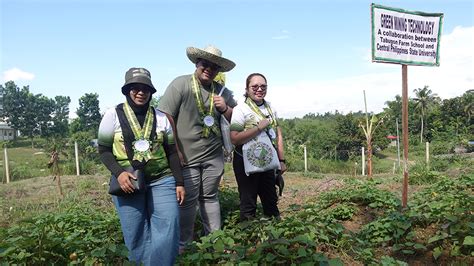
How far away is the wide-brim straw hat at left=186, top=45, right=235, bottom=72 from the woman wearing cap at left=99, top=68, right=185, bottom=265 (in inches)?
23.6

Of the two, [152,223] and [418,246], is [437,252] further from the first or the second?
[152,223]

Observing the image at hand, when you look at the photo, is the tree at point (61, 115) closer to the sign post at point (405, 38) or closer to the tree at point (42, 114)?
the tree at point (42, 114)

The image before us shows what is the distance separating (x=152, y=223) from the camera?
2.82 meters

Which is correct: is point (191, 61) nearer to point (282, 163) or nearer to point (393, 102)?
point (282, 163)

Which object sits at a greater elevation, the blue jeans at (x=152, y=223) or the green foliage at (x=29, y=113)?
the green foliage at (x=29, y=113)

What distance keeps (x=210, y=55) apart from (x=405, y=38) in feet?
7.25

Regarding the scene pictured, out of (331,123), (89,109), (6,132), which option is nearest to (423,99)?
(331,123)

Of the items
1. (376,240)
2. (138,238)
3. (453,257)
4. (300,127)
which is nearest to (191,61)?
(138,238)

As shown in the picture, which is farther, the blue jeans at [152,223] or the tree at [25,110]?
the tree at [25,110]

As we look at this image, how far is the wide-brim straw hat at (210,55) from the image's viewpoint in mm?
3228

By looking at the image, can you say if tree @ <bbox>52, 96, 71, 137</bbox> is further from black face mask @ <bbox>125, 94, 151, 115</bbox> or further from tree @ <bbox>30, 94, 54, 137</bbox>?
black face mask @ <bbox>125, 94, 151, 115</bbox>

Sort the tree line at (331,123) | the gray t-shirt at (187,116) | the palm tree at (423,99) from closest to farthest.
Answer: the gray t-shirt at (187,116) < the tree line at (331,123) < the palm tree at (423,99)

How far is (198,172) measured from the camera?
3379mm

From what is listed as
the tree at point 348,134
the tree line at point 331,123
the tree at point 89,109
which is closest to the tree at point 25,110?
the tree line at point 331,123
